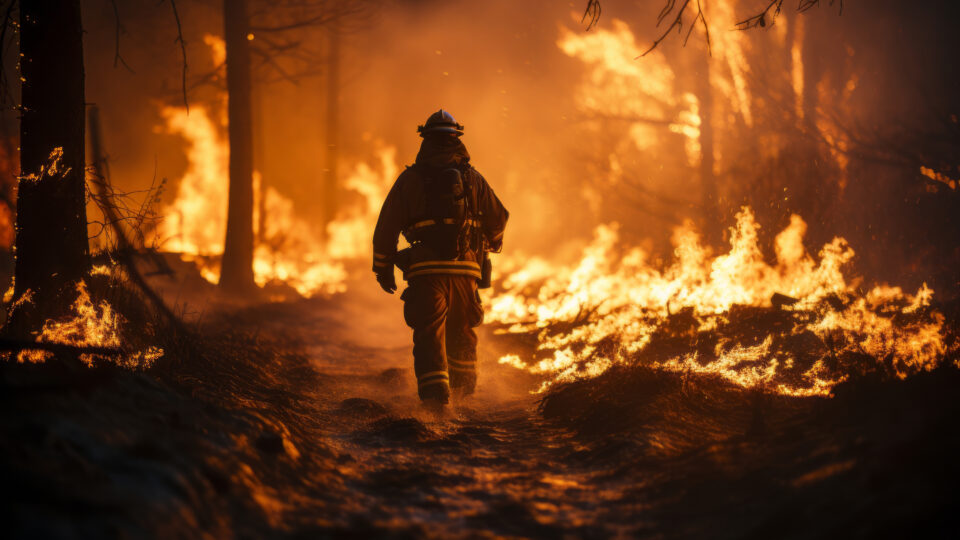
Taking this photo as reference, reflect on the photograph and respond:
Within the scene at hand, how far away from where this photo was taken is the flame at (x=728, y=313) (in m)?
4.73

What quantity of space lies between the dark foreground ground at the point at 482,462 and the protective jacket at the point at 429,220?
1227 millimetres

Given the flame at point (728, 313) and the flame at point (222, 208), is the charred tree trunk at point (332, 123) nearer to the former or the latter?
the flame at point (222, 208)

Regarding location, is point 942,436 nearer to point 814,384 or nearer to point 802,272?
point 814,384

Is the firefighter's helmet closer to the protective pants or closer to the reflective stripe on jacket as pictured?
the reflective stripe on jacket

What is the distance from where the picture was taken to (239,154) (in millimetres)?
10992

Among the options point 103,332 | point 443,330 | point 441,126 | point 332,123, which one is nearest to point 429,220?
point 441,126

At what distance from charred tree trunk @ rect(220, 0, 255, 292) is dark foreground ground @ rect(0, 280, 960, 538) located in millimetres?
6676

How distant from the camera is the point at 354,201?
22.0 metres

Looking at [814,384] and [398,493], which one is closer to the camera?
[398,493]

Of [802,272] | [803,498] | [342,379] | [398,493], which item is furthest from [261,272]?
[803,498]

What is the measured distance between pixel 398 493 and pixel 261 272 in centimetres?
1228

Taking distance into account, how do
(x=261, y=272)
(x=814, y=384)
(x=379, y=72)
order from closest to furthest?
(x=814, y=384), (x=261, y=272), (x=379, y=72)

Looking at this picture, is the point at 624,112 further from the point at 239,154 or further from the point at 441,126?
the point at 441,126

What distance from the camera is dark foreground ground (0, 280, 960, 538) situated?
224 centimetres
